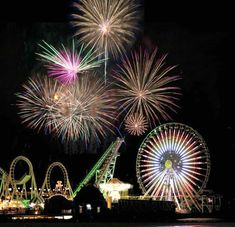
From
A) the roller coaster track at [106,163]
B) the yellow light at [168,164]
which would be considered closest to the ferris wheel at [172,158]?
the yellow light at [168,164]

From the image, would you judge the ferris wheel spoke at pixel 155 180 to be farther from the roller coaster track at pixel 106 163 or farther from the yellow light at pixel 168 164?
the roller coaster track at pixel 106 163

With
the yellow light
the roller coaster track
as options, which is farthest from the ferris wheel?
the roller coaster track

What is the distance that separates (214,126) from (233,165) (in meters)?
5.21

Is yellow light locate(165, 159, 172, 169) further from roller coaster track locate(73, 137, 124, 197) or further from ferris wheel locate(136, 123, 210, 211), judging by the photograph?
roller coaster track locate(73, 137, 124, 197)

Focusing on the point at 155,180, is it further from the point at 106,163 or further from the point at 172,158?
the point at 106,163

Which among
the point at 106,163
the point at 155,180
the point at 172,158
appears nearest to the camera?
the point at 172,158

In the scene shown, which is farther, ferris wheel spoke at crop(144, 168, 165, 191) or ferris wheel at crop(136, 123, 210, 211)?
ferris wheel spoke at crop(144, 168, 165, 191)

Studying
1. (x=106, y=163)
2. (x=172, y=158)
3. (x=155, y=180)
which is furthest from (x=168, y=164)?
(x=106, y=163)

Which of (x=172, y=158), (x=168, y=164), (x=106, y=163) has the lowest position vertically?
(x=168, y=164)

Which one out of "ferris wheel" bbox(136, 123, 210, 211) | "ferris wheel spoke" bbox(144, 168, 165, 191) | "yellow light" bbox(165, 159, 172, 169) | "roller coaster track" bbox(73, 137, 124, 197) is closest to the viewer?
"yellow light" bbox(165, 159, 172, 169)

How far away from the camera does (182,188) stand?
4966 centimetres

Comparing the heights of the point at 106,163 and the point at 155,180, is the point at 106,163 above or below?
above

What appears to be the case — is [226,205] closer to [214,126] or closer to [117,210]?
[214,126]

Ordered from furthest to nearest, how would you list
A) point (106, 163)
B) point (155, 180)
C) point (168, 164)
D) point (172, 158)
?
point (106, 163)
point (155, 180)
point (172, 158)
point (168, 164)
